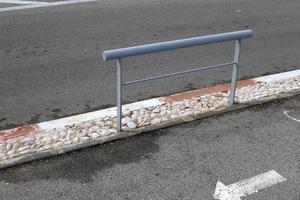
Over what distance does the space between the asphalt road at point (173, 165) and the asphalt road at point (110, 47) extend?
1267 millimetres

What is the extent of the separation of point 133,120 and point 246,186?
1.77 meters

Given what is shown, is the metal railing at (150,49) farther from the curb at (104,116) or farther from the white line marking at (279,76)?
the white line marking at (279,76)

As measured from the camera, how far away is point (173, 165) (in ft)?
15.9

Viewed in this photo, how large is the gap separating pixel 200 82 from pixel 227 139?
202cm

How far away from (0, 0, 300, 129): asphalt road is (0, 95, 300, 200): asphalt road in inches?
49.9

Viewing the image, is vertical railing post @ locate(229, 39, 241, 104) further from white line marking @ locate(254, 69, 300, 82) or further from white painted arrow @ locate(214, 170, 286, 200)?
white painted arrow @ locate(214, 170, 286, 200)

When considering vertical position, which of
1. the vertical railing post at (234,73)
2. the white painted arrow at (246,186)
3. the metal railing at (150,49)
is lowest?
the white painted arrow at (246,186)

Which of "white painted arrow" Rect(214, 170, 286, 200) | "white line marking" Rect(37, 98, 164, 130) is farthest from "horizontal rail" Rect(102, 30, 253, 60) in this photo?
"white painted arrow" Rect(214, 170, 286, 200)

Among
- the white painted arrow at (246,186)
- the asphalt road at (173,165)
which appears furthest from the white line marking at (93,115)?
the white painted arrow at (246,186)

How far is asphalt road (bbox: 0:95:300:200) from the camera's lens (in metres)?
4.39

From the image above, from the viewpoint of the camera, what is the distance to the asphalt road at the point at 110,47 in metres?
6.57

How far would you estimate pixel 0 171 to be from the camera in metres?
4.62

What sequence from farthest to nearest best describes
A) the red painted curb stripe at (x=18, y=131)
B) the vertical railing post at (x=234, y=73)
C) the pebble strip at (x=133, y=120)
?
1. the vertical railing post at (x=234, y=73)
2. the red painted curb stripe at (x=18, y=131)
3. the pebble strip at (x=133, y=120)

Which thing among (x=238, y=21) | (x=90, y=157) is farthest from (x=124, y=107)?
(x=238, y=21)
